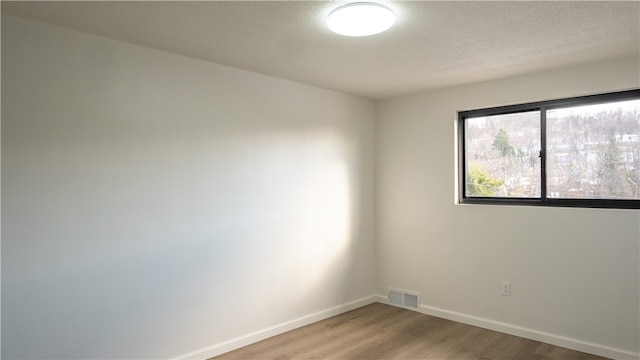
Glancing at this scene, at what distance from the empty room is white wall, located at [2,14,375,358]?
0.01 metres

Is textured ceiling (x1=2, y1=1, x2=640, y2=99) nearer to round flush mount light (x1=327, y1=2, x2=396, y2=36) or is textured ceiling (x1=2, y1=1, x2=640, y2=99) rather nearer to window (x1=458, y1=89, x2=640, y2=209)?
round flush mount light (x1=327, y1=2, x2=396, y2=36)

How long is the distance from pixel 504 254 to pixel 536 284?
0.34 m

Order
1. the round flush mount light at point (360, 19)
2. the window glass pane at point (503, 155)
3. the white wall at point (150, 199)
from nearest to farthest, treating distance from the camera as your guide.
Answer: the round flush mount light at point (360, 19) < the white wall at point (150, 199) < the window glass pane at point (503, 155)

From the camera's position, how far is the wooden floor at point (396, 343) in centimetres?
311

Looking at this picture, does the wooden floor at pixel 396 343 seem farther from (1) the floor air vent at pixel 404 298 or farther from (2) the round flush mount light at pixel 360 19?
(2) the round flush mount light at pixel 360 19

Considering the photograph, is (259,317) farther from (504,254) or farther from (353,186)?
(504,254)

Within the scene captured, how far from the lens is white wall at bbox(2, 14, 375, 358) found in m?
2.32

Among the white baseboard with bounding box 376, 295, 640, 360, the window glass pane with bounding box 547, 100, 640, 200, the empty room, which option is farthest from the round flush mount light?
the white baseboard with bounding box 376, 295, 640, 360

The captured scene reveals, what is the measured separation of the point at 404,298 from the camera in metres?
4.31

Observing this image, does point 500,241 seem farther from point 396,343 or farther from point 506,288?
point 396,343

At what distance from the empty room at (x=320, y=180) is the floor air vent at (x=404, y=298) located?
0.01 m

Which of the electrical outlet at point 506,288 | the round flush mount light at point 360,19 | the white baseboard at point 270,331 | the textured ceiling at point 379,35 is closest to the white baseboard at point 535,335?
the electrical outlet at point 506,288

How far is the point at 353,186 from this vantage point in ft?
14.2

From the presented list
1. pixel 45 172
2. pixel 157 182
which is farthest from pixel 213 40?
pixel 45 172
